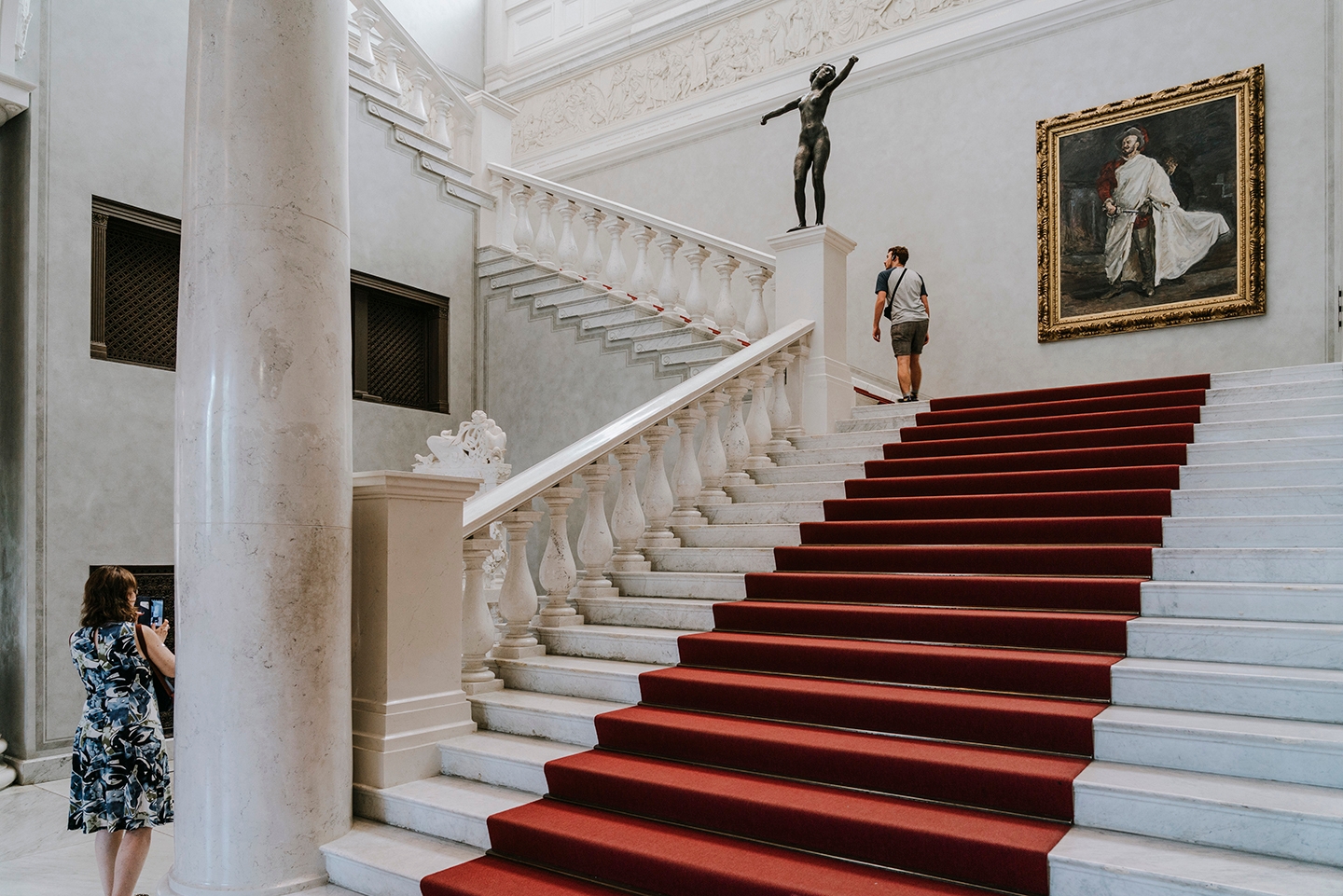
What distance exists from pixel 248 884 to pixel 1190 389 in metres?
5.36

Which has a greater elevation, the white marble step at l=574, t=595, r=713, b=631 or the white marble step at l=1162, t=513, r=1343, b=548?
the white marble step at l=1162, t=513, r=1343, b=548

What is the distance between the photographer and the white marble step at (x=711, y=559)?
494 cm

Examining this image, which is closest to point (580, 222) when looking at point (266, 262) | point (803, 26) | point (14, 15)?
point (803, 26)

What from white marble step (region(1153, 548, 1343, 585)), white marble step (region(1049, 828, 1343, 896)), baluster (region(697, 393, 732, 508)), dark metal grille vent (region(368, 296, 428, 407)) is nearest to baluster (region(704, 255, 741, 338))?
baluster (region(697, 393, 732, 508))

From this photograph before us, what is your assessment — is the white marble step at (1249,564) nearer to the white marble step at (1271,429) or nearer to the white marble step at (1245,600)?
the white marble step at (1245,600)

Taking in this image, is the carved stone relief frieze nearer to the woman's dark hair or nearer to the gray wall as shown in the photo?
the gray wall

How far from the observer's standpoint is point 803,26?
33.9ft

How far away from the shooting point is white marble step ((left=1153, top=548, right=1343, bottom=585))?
134 inches

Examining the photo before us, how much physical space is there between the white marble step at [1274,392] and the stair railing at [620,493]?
2.52m

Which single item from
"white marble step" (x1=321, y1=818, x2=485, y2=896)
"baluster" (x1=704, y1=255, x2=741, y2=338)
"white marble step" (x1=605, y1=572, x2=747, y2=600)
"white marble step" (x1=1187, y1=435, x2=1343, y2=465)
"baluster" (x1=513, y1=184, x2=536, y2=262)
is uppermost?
"baluster" (x1=513, y1=184, x2=536, y2=262)

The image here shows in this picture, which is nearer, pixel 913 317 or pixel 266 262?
pixel 266 262

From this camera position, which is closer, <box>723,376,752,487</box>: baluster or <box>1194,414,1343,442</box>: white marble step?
<box>1194,414,1343,442</box>: white marble step

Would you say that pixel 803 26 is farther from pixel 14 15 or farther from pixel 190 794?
pixel 190 794

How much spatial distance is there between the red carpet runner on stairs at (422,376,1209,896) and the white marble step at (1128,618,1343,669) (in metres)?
0.11
